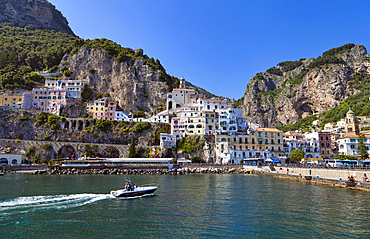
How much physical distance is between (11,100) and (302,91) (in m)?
135

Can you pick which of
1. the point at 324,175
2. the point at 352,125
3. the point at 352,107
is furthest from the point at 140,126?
the point at 352,107

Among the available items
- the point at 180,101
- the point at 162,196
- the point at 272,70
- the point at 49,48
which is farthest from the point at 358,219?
the point at 272,70

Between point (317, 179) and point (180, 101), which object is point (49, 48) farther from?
point (317, 179)

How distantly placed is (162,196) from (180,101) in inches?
2554

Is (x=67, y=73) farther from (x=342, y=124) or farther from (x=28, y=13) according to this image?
(x=342, y=124)

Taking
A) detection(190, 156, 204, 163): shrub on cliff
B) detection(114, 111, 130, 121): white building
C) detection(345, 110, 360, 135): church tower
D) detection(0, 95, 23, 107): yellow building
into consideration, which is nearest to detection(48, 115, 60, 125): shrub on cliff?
detection(114, 111, 130, 121): white building

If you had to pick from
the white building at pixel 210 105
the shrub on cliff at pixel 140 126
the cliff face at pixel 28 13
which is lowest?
the shrub on cliff at pixel 140 126

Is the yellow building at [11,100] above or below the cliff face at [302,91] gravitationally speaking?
below

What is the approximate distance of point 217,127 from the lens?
74.1 metres

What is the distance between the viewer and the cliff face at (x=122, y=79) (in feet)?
299

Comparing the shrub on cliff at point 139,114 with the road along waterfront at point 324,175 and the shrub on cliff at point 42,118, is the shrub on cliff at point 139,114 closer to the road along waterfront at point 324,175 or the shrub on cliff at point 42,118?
the shrub on cliff at point 42,118

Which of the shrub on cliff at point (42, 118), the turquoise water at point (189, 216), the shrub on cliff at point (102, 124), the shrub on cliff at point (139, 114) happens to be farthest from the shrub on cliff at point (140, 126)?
the turquoise water at point (189, 216)

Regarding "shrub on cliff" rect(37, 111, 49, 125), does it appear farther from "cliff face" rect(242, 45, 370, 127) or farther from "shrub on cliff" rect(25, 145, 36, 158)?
"cliff face" rect(242, 45, 370, 127)

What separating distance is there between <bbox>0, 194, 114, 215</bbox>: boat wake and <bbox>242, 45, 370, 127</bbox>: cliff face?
4927 inches
